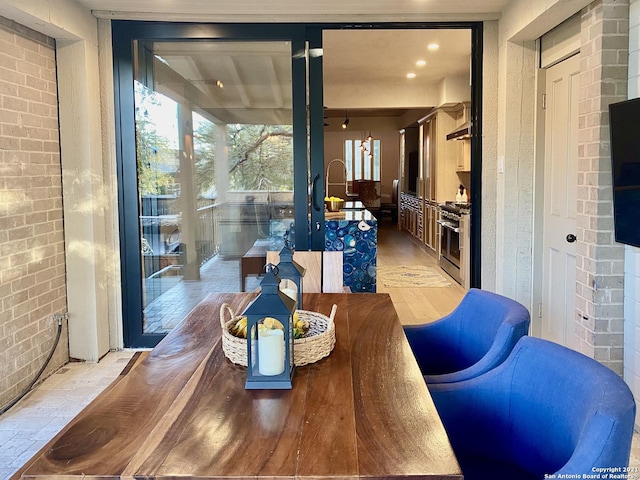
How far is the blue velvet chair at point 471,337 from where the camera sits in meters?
1.95

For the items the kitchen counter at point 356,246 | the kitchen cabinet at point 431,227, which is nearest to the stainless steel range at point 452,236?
the kitchen cabinet at point 431,227

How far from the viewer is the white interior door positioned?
3523 millimetres

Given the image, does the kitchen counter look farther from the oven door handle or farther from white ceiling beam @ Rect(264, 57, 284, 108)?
the oven door handle

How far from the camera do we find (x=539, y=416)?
157 centimetres

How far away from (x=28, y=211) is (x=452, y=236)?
4911mm

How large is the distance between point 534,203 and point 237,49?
8.26ft

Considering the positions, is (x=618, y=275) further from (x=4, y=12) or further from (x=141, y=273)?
(x=4, y=12)

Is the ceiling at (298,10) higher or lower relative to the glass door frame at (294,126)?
higher

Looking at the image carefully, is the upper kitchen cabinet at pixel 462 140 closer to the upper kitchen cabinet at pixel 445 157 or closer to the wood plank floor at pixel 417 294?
the upper kitchen cabinet at pixel 445 157

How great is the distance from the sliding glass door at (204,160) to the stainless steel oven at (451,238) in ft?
9.21

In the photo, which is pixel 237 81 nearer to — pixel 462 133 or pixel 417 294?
pixel 417 294

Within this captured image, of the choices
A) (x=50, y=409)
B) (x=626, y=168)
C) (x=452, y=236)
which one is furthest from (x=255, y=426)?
(x=452, y=236)

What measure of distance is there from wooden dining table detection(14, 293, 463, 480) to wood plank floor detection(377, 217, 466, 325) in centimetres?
347

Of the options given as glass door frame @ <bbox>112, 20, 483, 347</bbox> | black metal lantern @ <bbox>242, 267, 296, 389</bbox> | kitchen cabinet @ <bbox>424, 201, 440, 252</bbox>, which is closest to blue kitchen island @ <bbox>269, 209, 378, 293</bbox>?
glass door frame @ <bbox>112, 20, 483, 347</bbox>
